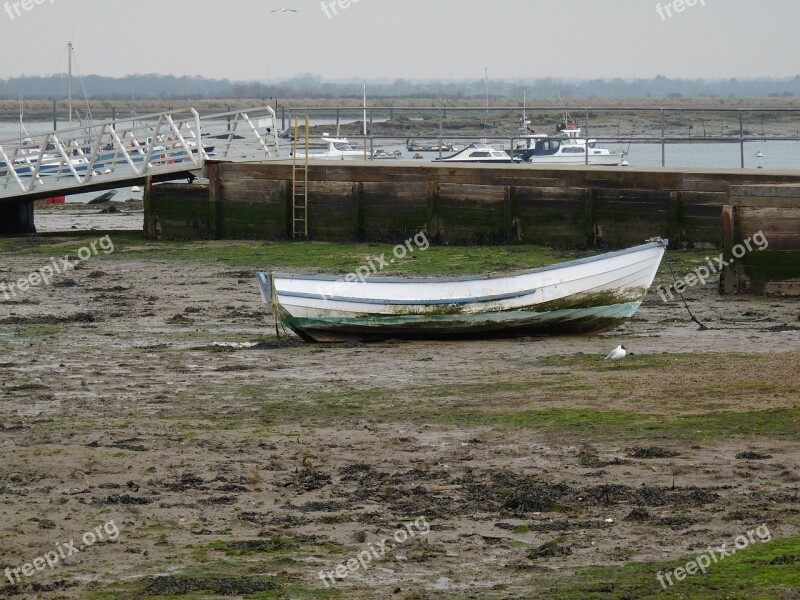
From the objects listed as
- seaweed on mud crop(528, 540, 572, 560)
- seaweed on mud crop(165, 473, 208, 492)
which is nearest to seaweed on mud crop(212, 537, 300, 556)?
seaweed on mud crop(165, 473, 208, 492)

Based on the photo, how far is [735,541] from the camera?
25.7 ft

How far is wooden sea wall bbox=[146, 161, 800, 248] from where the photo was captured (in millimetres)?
23562

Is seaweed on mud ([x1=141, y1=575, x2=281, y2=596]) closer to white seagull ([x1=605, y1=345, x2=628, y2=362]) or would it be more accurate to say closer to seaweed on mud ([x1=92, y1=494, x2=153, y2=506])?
seaweed on mud ([x1=92, y1=494, x2=153, y2=506])

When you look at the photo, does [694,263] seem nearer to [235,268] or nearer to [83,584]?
[235,268]

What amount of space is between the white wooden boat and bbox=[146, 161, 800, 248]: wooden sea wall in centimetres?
773

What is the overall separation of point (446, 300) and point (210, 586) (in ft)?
28.9

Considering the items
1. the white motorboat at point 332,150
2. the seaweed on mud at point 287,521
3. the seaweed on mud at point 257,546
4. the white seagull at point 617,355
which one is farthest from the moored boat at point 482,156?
the seaweed on mud at point 257,546

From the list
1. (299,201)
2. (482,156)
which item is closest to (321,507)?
(299,201)

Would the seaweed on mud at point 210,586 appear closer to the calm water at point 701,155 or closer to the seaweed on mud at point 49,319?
the seaweed on mud at point 49,319

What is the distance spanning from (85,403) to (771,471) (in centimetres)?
648

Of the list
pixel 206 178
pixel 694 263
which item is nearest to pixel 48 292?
pixel 206 178

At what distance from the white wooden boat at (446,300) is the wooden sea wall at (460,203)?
7731mm

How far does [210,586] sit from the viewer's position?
7.28m

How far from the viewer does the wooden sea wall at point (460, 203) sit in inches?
928
